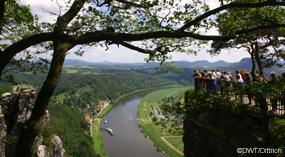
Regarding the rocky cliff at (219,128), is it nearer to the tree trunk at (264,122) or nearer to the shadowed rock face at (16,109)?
the tree trunk at (264,122)

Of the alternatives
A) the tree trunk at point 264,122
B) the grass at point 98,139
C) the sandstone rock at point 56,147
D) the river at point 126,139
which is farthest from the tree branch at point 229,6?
the grass at point 98,139

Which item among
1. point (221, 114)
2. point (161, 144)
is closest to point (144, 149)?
point (161, 144)

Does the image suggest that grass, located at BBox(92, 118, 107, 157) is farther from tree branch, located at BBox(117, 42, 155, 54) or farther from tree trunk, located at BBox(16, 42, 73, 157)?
tree trunk, located at BBox(16, 42, 73, 157)

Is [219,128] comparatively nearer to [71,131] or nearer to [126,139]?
[71,131]

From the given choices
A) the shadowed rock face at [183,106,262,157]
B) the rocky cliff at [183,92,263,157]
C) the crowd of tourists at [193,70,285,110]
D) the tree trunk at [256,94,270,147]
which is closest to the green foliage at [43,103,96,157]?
the crowd of tourists at [193,70,285,110]

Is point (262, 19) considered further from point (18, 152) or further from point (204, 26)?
point (18, 152)
